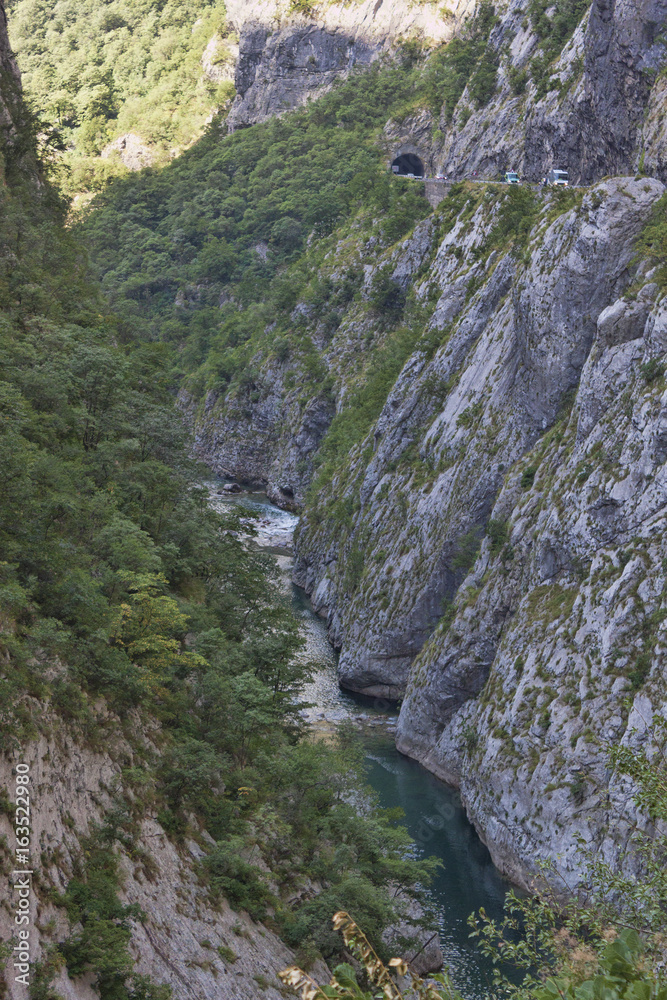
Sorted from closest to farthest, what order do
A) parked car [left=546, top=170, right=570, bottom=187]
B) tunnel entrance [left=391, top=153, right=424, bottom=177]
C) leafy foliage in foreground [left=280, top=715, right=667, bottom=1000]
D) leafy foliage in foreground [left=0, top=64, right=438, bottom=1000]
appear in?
leafy foliage in foreground [left=280, top=715, right=667, bottom=1000] < leafy foliage in foreground [left=0, top=64, right=438, bottom=1000] < parked car [left=546, top=170, right=570, bottom=187] < tunnel entrance [left=391, top=153, right=424, bottom=177]

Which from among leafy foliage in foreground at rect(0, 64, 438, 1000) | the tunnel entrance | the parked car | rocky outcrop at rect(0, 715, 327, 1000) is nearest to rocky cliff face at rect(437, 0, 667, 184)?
the parked car

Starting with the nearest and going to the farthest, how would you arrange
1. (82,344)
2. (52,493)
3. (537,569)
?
(52,493) < (82,344) < (537,569)

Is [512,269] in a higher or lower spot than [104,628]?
higher

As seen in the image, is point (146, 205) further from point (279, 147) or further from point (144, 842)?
point (144, 842)

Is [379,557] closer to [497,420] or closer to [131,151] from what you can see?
[497,420]

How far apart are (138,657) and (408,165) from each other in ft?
288

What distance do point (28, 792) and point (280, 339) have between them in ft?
255

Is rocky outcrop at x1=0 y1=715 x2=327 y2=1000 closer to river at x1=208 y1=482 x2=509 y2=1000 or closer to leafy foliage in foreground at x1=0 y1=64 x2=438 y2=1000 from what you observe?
leafy foliage in foreground at x1=0 y1=64 x2=438 y2=1000

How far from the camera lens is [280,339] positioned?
293 feet

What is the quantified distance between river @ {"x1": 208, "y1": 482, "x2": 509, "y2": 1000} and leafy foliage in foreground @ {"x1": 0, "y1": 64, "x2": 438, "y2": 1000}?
3.93m

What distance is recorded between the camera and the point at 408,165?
98.2 meters

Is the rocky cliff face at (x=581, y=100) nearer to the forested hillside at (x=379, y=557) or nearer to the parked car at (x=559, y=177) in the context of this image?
the forested hillside at (x=379, y=557)

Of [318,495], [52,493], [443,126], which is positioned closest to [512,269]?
[318,495]

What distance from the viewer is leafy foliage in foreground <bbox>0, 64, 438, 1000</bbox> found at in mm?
17062
